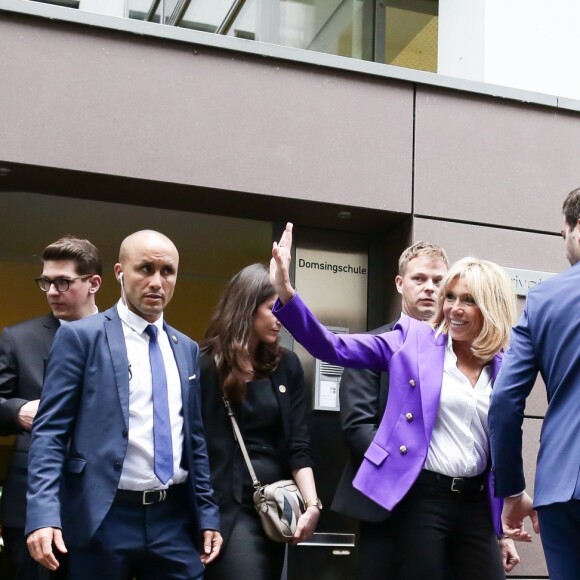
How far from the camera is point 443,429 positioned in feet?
14.2

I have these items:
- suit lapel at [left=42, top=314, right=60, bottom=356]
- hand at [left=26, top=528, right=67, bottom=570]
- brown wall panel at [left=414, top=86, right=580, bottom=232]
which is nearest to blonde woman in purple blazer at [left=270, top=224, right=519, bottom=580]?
hand at [left=26, top=528, right=67, bottom=570]

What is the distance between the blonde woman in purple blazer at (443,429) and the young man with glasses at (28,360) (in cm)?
132

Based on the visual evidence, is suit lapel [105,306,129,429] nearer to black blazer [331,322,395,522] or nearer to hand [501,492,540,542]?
black blazer [331,322,395,522]

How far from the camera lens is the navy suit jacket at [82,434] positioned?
3684mm

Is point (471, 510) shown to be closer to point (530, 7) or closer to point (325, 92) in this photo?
point (325, 92)

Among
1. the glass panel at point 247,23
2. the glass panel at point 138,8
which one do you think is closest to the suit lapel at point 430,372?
the glass panel at point 247,23

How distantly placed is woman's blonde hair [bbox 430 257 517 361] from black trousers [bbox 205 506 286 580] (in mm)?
1267

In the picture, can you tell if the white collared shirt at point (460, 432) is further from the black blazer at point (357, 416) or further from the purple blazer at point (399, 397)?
the black blazer at point (357, 416)

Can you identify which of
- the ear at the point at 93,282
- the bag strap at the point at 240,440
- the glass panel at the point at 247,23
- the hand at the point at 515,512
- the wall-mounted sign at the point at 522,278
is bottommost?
the hand at the point at 515,512

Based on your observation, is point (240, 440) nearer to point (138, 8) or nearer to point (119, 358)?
point (119, 358)

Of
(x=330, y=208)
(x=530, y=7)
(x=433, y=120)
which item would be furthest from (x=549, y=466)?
(x=530, y=7)

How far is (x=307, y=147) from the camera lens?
625cm

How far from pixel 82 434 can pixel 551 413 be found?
177 cm

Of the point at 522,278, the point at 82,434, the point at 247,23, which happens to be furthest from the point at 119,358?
the point at 247,23
